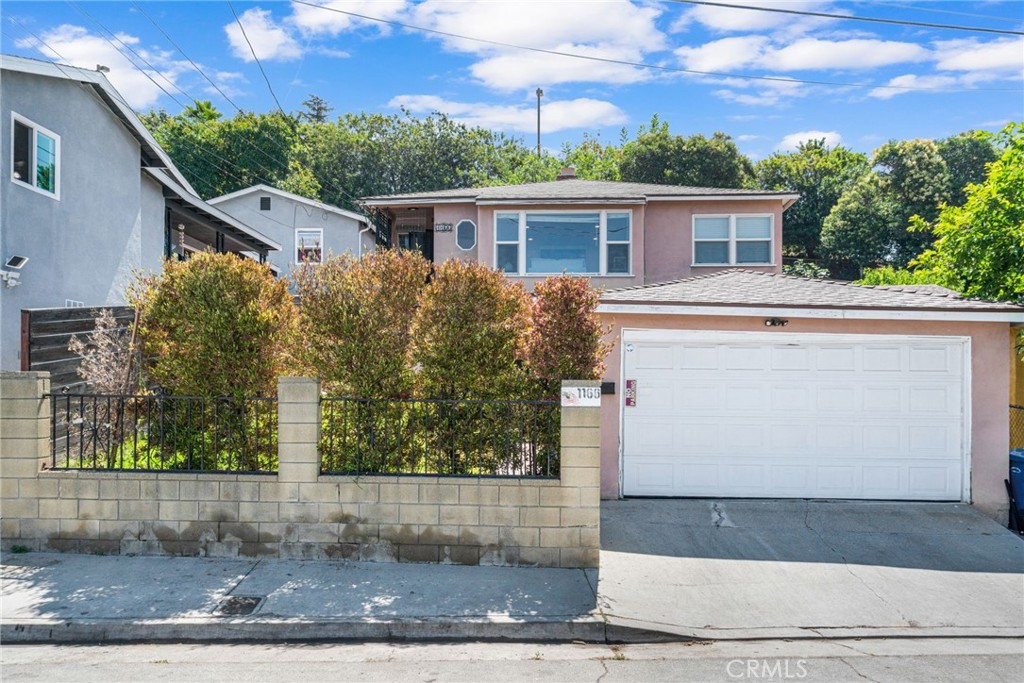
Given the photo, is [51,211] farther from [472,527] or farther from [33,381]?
[472,527]

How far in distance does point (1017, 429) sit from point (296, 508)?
1019 cm

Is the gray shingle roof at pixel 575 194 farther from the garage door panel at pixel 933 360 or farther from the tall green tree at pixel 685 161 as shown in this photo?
the tall green tree at pixel 685 161

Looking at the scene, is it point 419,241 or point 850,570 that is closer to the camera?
point 850,570

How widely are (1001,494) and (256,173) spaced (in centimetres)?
4233

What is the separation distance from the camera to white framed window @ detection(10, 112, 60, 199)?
9.98m

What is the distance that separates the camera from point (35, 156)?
10.3m

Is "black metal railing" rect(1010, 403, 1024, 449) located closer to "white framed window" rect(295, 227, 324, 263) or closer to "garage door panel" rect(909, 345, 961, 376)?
"garage door panel" rect(909, 345, 961, 376)

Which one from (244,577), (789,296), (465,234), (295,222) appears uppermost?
(295,222)

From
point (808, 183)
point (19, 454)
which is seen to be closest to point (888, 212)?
point (808, 183)

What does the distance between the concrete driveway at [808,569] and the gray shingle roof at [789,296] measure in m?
2.64

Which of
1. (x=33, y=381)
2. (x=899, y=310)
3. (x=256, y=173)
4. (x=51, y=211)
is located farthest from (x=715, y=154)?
(x=33, y=381)

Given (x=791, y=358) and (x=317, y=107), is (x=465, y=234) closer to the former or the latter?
(x=791, y=358)

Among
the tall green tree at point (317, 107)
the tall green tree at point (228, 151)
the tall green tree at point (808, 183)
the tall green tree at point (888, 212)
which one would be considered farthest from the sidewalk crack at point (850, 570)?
the tall green tree at point (317, 107)

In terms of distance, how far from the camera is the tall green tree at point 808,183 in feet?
127
